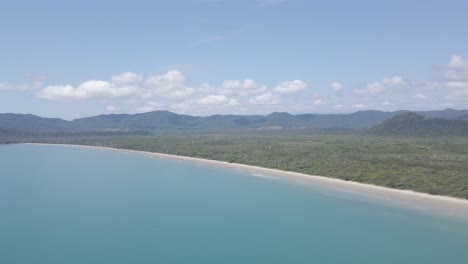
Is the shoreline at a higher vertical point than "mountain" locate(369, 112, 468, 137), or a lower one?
lower

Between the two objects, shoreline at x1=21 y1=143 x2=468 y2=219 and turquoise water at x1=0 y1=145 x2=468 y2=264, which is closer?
turquoise water at x1=0 y1=145 x2=468 y2=264

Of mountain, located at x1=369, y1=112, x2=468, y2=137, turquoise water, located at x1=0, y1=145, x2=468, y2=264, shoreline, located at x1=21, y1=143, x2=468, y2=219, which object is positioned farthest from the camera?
mountain, located at x1=369, y1=112, x2=468, y2=137

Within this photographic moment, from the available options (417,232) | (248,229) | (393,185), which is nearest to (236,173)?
(393,185)

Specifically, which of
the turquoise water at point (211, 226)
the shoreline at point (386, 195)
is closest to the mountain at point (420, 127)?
the shoreline at point (386, 195)

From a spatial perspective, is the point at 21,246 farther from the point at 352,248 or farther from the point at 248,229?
the point at 352,248

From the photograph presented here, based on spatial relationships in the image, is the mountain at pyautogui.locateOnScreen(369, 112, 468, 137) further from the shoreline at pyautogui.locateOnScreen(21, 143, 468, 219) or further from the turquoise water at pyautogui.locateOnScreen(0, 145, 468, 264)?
the turquoise water at pyautogui.locateOnScreen(0, 145, 468, 264)

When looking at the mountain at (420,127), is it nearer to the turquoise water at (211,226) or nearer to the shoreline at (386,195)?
the shoreline at (386,195)

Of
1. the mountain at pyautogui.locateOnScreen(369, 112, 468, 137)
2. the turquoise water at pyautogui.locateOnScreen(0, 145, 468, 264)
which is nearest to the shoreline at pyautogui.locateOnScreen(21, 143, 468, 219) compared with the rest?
the turquoise water at pyautogui.locateOnScreen(0, 145, 468, 264)
